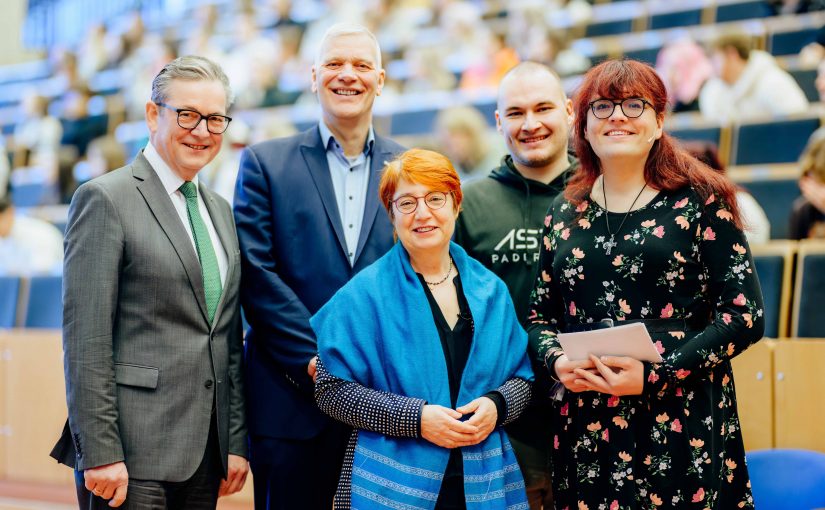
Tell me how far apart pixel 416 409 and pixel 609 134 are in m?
0.65

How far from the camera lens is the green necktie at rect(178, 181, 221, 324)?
5.96 feet

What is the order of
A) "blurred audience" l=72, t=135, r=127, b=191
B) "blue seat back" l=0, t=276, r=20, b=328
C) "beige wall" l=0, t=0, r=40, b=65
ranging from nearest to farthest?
1. "blue seat back" l=0, t=276, r=20, b=328
2. "blurred audience" l=72, t=135, r=127, b=191
3. "beige wall" l=0, t=0, r=40, b=65

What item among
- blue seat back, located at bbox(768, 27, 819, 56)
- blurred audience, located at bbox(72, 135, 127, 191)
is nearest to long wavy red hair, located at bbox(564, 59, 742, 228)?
blue seat back, located at bbox(768, 27, 819, 56)

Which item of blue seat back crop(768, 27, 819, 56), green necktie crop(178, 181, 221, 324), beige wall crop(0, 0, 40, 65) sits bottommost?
green necktie crop(178, 181, 221, 324)

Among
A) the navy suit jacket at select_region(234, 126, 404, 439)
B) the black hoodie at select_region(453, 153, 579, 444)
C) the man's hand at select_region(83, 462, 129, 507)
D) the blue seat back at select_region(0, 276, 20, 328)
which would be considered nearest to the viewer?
the man's hand at select_region(83, 462, 129, 507)

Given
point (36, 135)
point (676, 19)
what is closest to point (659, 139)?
point (676, 19)

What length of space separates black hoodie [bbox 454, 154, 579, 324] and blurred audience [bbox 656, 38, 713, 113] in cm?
281

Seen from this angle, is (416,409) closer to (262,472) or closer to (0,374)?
(262,472)

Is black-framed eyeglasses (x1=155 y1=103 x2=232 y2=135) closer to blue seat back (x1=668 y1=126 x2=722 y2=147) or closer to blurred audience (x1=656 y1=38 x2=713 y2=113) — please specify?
blue seat back (x1=668 y1=126 x2=722 y2=147)

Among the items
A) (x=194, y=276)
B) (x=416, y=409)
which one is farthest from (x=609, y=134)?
(x=194, y=276)

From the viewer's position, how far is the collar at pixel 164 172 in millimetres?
1832

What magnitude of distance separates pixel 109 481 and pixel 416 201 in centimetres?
80

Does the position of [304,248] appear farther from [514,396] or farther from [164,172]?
[514,396]

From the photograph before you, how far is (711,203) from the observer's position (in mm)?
1604
